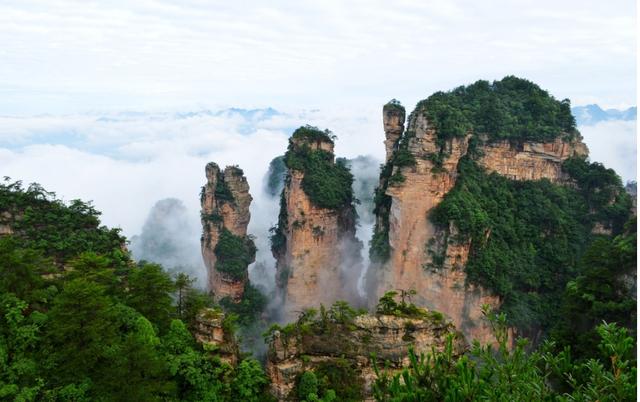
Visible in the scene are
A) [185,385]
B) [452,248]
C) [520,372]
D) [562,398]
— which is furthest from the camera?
[452,248]

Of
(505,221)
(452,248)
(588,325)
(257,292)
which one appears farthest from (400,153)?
(257,292)

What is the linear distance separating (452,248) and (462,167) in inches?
297

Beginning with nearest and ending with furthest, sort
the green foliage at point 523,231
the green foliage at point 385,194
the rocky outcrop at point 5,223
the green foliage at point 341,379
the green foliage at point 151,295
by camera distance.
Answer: the green foliage at point 341,379 < the green foliage at point 151,295 < the rocky outcrop at point 5,223 < the green foliage at point 523,231 < the green foliage at point 385,194

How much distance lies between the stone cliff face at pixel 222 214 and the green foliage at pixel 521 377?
115 feet

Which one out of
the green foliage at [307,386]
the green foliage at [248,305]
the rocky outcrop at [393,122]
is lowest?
the green foliage at [248,305]

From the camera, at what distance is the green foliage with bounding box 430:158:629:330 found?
114 feet

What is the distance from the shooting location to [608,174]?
133 ft

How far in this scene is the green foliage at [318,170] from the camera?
132ft

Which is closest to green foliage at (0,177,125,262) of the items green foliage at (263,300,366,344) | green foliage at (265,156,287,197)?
green foliage at (263,300,366,344)

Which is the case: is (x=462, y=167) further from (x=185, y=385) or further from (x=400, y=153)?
(x=185, y=385)

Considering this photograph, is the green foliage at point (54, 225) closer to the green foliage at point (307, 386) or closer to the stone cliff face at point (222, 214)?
the green foliage at point (307, 386)

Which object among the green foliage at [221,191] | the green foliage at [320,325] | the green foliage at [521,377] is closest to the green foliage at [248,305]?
the green foliage at [221,191]

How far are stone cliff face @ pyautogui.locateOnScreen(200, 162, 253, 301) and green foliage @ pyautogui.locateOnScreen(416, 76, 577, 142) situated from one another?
18642mm

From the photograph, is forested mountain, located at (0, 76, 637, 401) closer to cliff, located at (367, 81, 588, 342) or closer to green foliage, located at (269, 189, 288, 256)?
cliff, located at (367, 81, 588, 342)
